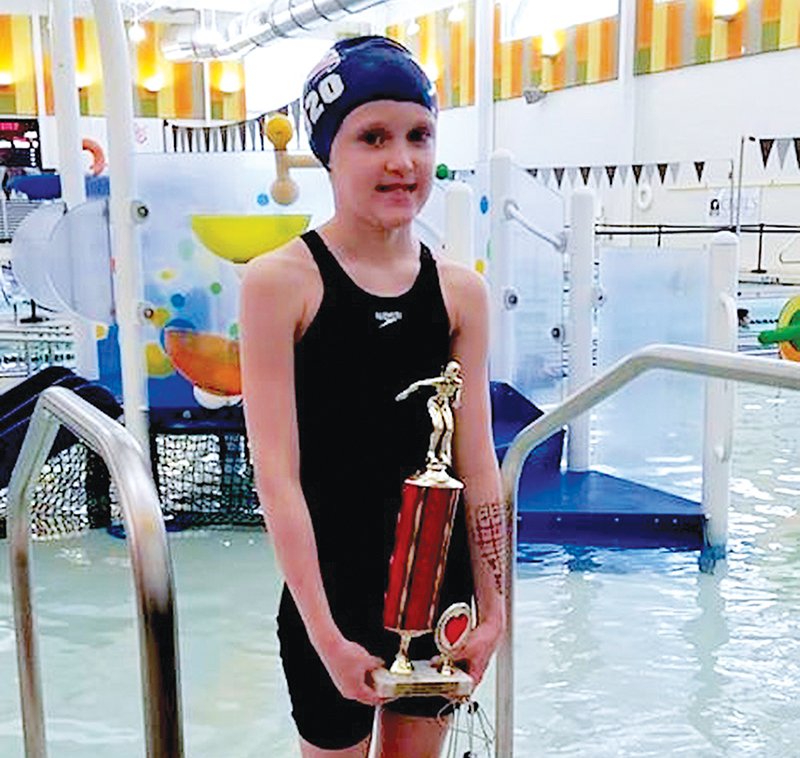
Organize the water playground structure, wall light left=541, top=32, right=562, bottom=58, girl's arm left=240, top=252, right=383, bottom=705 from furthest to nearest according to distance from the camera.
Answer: wall light left=541, top=32, right=562, bottom=58
the water playground structure
girl's arm left=240, top=252, right=383, bottom=705

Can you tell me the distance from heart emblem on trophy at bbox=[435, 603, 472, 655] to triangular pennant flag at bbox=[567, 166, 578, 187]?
1261 cm

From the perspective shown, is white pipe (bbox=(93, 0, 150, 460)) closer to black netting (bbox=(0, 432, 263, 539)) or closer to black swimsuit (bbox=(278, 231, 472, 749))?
black netting (bbox=(0, 432, 263, 539))

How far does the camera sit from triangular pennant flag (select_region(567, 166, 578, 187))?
13.3 metres

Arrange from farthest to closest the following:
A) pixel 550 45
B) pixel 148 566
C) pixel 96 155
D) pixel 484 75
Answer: pixel 484 75 → pixel 550 45 → pixel 96 155 → pixel 148 566

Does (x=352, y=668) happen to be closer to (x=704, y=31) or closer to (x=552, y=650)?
(x=552, y=650)

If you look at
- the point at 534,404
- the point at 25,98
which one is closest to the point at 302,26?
the point at 25,98

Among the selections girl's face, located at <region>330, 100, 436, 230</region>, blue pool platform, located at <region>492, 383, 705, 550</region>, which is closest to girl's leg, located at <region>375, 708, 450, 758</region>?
girl's face, located at <region>330, 100, 436, 230</region>

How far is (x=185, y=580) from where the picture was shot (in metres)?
3.67

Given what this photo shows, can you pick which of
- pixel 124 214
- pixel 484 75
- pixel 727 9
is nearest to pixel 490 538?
pixel 124 214

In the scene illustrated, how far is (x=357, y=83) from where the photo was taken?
1.20 m

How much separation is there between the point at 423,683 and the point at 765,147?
10301mm

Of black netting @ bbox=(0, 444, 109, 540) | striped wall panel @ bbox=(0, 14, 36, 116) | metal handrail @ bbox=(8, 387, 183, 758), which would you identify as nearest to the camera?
metal handrail @ bbox=(8, 387, 183, 758)

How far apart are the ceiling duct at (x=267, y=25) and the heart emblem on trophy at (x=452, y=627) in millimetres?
10592

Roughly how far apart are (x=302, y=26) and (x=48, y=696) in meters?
11.4
